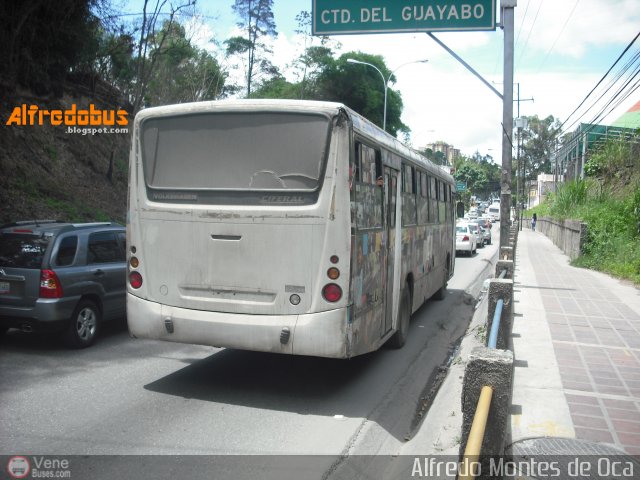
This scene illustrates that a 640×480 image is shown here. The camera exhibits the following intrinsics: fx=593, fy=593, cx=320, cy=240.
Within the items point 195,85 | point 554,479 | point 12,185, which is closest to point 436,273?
point 554,479

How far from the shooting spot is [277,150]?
6.13 metres

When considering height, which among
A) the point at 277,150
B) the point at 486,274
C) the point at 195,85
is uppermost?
the point at 195,85

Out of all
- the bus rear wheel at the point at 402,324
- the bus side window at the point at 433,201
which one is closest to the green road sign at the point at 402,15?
the bus side window at the point at 433,201

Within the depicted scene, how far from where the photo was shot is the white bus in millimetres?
5965

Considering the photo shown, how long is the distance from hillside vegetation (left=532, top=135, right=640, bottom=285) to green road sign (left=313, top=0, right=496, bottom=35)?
28.8ft

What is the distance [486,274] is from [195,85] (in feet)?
80.7

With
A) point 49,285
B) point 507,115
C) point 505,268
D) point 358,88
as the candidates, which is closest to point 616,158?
point 507,115

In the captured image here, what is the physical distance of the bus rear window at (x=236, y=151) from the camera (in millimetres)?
6047

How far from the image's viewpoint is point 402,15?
1017 centimetres

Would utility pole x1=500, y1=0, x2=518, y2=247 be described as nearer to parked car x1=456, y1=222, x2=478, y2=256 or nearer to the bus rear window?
the bus rear window

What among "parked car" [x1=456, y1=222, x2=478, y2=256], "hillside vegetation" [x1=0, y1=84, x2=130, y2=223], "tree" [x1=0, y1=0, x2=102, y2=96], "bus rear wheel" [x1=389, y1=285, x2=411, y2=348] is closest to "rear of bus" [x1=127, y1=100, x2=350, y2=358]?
"bus rear wheel" [x1=389, y1=285, x2=411, y2=348]

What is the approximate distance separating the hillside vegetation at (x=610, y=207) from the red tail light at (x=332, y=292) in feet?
39.5

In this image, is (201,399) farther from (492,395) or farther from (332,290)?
(492,395)

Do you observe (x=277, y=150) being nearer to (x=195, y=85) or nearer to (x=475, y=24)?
(x=475, y=24)
